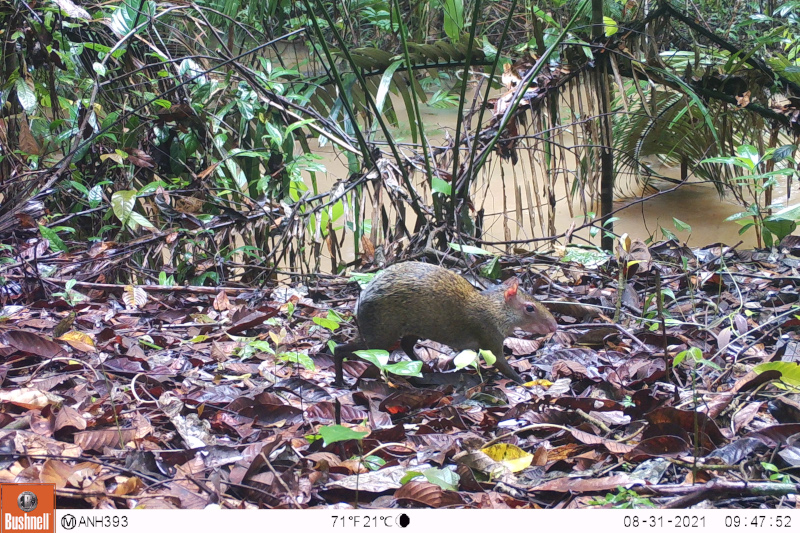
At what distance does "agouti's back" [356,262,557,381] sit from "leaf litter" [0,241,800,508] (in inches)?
5.4

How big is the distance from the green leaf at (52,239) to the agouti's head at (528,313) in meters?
2.37

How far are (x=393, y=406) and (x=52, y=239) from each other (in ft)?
7.33

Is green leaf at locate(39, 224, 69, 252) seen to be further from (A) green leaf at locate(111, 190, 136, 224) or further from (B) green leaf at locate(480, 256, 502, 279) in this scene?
(B) green leaf at locate(480, 256, 502, 279)

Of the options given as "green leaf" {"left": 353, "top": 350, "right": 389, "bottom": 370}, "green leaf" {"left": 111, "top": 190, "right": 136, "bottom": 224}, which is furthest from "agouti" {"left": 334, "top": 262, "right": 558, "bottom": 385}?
"green leaf" {"left": 111, "top": 190, "right": 136, "bottom": 224}

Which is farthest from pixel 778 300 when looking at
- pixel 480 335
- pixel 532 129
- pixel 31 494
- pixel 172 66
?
pixel 172 66

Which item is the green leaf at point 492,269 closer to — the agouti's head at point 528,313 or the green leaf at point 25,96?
the agouti's head at point 528,313

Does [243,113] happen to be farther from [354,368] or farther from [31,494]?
[31,494]

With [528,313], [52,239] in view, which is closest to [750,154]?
[528,313]

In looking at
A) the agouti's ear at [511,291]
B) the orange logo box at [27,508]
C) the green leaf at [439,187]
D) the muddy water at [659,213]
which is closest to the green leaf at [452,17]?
the green leaf at [439,187]

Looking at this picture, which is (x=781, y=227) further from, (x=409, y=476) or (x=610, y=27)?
(x=409, y=476)

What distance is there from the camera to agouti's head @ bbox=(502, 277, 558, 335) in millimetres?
2961

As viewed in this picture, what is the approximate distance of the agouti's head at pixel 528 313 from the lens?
2961mm

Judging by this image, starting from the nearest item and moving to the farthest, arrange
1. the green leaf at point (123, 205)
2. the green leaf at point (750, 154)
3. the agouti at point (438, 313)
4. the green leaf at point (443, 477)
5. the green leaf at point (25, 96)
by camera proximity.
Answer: the green leaf at point (443, 477)
the agouti at point (438, 313)
the green leaf at point (750, 154)
the green leaf at point (123, 205)
the green leaf at point (25, 96)

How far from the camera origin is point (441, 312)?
2902mm
